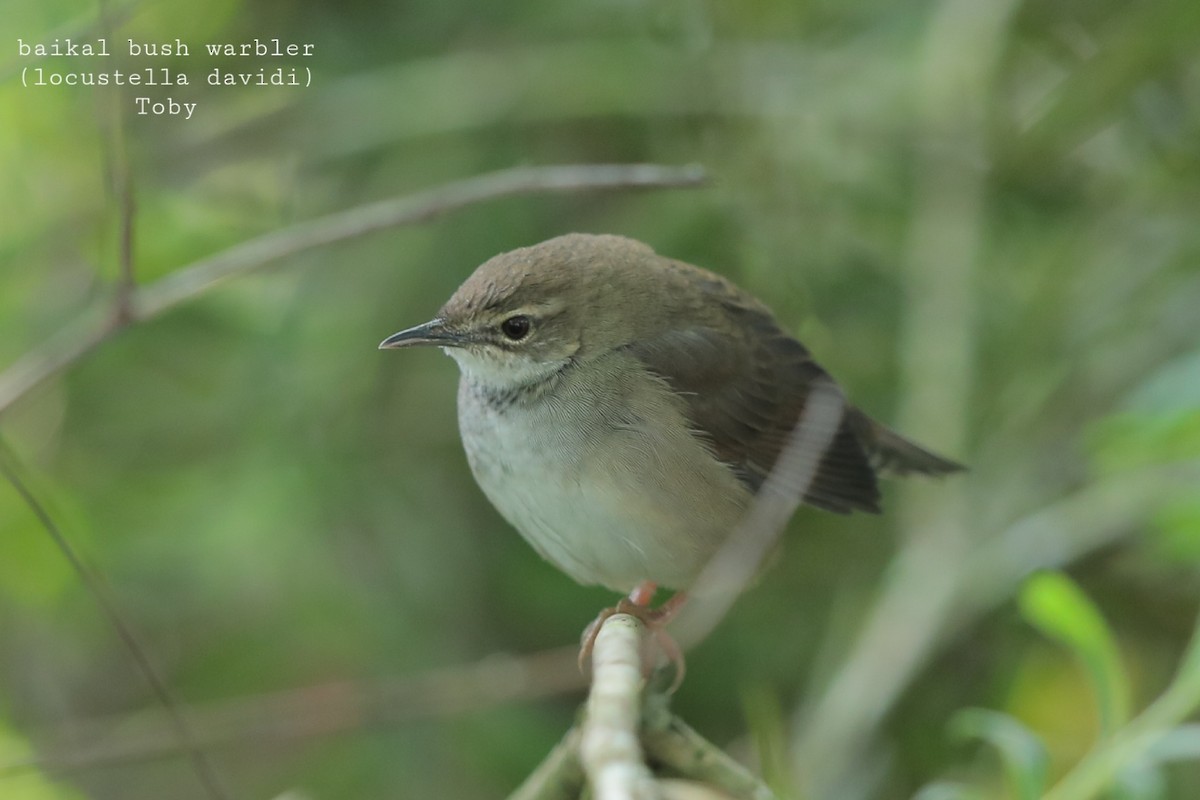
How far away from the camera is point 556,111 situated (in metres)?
5.27

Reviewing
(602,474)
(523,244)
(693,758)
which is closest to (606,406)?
(602,474)

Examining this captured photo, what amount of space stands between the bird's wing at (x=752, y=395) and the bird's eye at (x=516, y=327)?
0.31 m

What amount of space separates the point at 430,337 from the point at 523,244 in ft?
5.97

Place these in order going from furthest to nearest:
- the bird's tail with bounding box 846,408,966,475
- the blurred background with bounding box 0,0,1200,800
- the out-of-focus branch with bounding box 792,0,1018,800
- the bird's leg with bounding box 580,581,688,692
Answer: the blurred background with bounding box 0,0,1200,800, the out-of-focus branch with bounding box 792,0,1018,800, the bird's tail with bounding box 846,408,966,475, the bird's leg with bounding box 580,581,688,692

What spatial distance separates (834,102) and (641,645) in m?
3.77

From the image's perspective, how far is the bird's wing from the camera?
11.8ft

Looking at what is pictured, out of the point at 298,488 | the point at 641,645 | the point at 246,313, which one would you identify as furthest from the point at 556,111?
the point at 641,645

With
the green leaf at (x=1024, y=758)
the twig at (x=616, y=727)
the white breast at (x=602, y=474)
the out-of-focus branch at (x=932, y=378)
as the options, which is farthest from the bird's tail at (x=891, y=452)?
the twig at (x=616, y=727)

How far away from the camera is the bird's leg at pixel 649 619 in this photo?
8.06ft

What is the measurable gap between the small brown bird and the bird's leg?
0.09 feet

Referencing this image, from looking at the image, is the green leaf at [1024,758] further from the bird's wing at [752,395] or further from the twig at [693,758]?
the bird's wing at [752,395]

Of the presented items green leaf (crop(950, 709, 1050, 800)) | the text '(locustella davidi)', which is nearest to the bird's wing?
green leaf (crop(950, 709, 1050, 800))

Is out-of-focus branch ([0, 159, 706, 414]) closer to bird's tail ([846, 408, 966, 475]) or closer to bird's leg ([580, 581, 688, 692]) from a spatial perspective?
bird's leg ([580, 581, 688, 692])

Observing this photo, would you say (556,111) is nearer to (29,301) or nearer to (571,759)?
(29,301)
